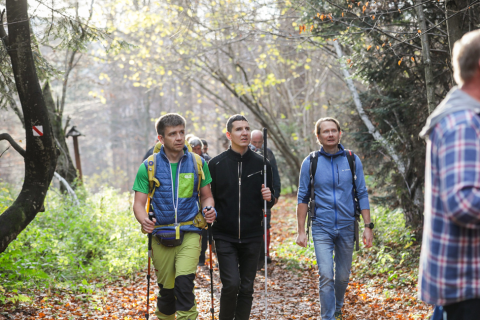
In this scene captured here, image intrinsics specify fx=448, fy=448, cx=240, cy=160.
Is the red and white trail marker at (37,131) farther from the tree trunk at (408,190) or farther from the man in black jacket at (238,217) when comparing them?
the tree trunk at (408,190)

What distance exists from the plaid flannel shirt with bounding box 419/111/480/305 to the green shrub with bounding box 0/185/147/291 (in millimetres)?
5628

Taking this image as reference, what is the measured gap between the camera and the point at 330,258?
5.07 m

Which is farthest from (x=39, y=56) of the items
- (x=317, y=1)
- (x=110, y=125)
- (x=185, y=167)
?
(x=110, y=125)

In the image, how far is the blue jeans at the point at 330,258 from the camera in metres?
4.98

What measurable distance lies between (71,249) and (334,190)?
631cm

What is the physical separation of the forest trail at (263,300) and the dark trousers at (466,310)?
12.6ft

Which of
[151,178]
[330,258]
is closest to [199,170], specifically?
[151,178]

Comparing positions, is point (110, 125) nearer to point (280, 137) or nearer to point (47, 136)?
point (280, 137)

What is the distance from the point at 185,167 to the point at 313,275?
16.4ft

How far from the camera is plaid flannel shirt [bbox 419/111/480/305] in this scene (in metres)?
2.11

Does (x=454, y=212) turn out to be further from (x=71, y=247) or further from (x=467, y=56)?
(x=71, y=247)

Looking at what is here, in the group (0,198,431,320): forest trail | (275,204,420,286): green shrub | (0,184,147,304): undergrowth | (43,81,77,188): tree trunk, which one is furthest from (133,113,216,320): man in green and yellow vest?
(43,81,77,188): tree trunk

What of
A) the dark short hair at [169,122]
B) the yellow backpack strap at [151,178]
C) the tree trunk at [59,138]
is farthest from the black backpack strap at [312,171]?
the tree trunk at [59,138]

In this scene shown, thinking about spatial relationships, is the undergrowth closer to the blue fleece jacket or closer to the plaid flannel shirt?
the blue fleece jacket
